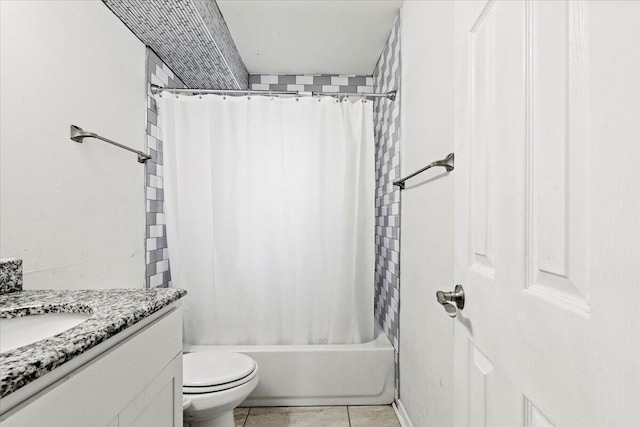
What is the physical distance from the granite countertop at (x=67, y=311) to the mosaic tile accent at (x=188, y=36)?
139 centimetres

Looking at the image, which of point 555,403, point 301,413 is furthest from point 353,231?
point 555,403

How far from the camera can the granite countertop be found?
531 mm

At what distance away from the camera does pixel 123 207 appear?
194cm

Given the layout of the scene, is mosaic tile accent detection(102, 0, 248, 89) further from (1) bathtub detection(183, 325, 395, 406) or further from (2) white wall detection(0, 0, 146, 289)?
(1) bathtub detection(183, 325, 395, 406)

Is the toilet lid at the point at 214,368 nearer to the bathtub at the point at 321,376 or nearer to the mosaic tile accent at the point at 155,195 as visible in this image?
the bathtub at the point at 321,376

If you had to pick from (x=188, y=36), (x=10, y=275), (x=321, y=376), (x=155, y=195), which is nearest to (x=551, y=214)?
(x=10, y=275)

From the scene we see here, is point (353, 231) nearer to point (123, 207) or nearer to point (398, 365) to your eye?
point (398, 365)

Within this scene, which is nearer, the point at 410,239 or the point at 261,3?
the point at 410,239

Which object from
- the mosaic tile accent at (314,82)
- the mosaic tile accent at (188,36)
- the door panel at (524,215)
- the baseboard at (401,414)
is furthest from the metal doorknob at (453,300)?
the mosaic tile accent at (314,82)

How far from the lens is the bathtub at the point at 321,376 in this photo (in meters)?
2.20

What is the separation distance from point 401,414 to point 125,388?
1.65m

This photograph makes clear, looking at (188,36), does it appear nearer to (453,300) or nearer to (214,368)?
(214,368)

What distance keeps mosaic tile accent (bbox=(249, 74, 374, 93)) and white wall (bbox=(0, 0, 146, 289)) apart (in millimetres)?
1257

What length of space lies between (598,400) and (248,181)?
1984 millimetres
